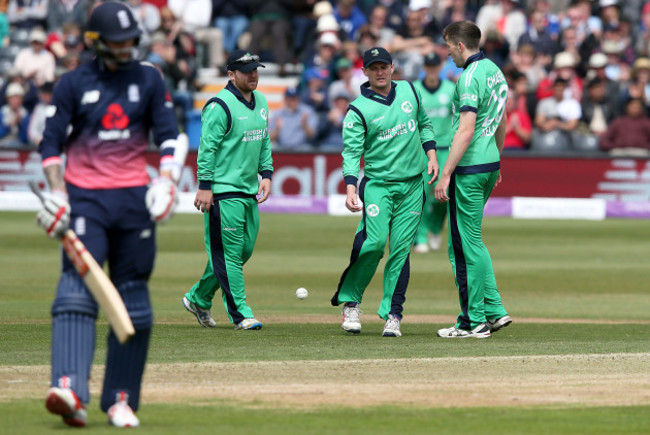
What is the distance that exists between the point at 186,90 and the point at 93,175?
2119 cm

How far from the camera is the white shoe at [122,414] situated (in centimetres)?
633

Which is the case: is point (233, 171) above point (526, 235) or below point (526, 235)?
above

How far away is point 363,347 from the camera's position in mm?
9398

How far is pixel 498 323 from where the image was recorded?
10219 mm

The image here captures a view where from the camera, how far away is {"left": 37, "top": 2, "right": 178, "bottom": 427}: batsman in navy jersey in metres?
6.38

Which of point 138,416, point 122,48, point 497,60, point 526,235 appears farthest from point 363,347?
point 497,60

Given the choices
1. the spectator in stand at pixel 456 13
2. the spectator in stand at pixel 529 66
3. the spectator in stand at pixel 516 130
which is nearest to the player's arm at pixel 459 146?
the spectator in stand at pixel 516 130

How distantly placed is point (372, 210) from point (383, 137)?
58 centimetres

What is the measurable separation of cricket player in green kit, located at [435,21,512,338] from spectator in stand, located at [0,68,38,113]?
1787 centimetres

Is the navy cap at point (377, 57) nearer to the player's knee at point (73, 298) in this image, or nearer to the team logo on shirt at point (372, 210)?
the team logo on shirt at point (372, 210)

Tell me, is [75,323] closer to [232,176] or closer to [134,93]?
[134,93]

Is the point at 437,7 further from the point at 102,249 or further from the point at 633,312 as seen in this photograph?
the point at 102,249

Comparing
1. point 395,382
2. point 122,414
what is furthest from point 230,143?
point 122,414

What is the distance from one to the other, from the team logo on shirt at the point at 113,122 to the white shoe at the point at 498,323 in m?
4.42
